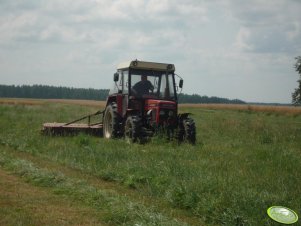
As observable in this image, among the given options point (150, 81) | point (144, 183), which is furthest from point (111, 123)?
point (144, 183)

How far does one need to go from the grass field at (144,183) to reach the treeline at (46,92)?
374 feet

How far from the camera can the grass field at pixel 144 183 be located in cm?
546

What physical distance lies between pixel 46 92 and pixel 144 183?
125678 mm

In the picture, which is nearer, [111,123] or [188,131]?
[188,131]

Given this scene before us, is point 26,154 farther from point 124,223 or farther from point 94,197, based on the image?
point 124,223

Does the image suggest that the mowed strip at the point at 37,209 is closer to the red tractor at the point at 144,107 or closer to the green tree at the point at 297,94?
the red tractor at the point at 144,107

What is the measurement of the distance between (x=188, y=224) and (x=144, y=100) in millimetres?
8005

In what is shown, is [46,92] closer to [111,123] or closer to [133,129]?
[111,123]

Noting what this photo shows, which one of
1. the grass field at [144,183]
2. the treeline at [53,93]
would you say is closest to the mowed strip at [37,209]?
the grass field at [144,183]

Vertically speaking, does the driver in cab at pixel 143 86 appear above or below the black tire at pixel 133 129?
above

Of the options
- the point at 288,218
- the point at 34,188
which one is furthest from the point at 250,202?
the point at 34,188

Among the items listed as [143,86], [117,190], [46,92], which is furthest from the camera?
[46,92]

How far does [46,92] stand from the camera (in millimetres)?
129375

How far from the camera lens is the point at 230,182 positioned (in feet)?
22.7
